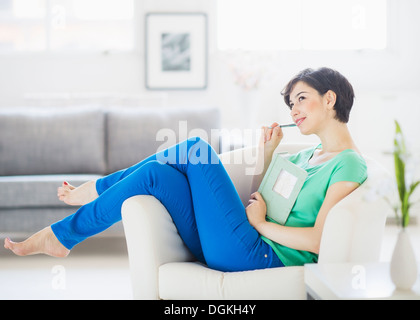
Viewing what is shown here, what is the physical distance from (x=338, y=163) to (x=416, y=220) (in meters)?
2.88

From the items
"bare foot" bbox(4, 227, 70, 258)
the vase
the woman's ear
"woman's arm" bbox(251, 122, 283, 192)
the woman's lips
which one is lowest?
"bare foot" bbox(4, 227, 70, 258)

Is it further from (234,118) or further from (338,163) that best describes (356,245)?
(234,118)

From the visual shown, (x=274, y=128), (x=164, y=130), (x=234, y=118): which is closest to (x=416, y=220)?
(x=234, y=118)

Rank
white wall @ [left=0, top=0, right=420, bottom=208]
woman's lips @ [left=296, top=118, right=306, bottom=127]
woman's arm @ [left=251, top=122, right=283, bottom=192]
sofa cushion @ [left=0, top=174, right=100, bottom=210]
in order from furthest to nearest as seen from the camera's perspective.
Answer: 1. white wall @ [left=0, top=0, right=420, bottom=208]
2. sofa cushion @ [left=0, top=174, right=100, bottom=210]
3. woman's arm @ [left=251, top=122, right=283, bottom=192]
4. woman's lips @ [left=296, top=118, right=306, bottom=127]

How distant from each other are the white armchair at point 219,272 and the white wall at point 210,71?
284 centimetres

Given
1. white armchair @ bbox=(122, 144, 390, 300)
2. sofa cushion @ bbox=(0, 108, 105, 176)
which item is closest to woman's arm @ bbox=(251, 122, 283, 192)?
white armchair @ bbox=(122, 144, 390, 300)

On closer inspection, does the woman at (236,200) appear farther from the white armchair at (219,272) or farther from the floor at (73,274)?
the floor at (73,274)

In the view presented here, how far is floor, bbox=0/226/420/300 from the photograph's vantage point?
235cm

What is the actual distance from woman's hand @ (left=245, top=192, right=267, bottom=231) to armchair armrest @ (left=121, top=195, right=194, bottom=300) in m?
0.32

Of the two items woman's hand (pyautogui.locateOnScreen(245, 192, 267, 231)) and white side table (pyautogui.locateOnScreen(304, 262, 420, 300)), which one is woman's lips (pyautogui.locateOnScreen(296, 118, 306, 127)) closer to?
woman's hand (pyautogui.locateOnScreen(245, 192, 267, 231))

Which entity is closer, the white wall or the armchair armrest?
the armchair armrest

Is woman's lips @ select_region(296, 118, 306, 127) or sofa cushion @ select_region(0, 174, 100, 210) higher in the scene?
woman's lips @ select_region(296, 118, 306, 127)

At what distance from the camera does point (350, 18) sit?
4.57 m

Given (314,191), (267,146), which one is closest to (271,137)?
(267,146)
